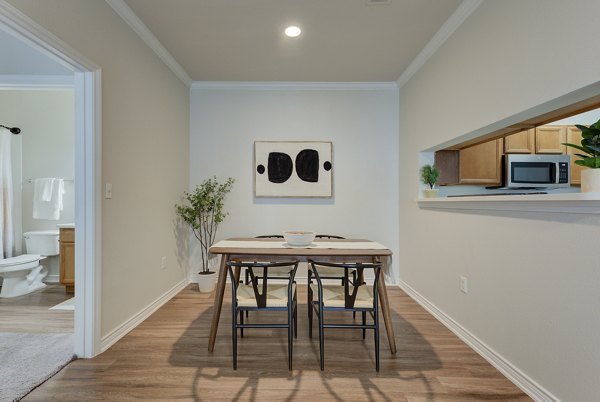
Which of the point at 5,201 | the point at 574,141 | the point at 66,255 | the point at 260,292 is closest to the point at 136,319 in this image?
the point at 260,292

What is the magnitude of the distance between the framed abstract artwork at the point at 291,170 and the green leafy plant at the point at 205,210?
45 cm

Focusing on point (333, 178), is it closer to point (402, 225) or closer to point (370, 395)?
point (402, 225)

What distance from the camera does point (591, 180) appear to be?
1.31 m

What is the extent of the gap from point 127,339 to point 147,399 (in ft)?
2.74

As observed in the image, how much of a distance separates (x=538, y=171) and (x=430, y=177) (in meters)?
0.98

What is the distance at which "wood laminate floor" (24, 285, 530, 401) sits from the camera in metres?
1.71

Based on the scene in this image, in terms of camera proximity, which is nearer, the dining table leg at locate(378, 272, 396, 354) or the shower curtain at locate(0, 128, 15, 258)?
the dining table leg at locate(378, 272, 396, 354)

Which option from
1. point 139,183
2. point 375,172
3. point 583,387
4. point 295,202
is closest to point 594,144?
point 583,387

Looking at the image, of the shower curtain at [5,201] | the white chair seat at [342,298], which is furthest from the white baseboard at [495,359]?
the shower curtain at [5,201]

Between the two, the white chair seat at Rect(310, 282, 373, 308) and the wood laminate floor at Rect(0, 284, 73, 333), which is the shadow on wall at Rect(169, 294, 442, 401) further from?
the wood laminate floor at Rect(0, 284, 73, 333)

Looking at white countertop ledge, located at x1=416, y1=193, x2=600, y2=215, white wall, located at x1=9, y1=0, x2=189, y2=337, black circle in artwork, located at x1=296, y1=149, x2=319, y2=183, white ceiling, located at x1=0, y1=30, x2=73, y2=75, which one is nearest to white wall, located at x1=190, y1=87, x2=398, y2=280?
black circle in artwork, located at x1=296, y1=149, x2=319, y2=183

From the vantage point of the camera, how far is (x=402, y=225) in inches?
144

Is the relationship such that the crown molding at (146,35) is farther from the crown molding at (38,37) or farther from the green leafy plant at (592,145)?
the green leafy plant at (592,145)

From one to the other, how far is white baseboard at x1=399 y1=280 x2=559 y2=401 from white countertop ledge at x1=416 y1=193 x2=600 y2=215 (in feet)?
3.21
